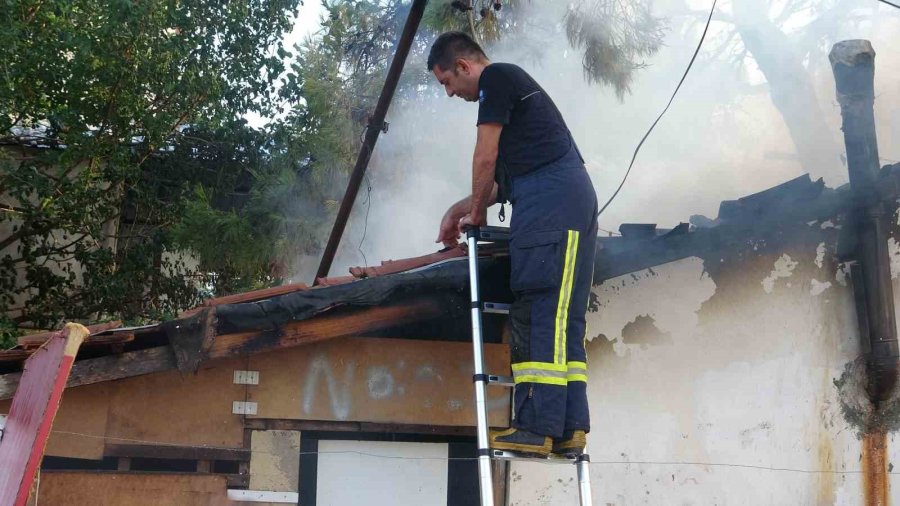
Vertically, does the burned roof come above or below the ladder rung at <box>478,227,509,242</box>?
below

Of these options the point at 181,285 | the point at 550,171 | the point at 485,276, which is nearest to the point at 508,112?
the point at 550,171

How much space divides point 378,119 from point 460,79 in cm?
204

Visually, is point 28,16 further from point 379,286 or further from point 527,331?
point 527,331

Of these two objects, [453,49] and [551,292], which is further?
[453,49]

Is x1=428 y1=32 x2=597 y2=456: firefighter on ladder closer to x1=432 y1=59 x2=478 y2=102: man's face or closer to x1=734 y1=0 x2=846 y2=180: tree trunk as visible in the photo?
x1=432 y1=59 x2=478 y2=102: man's face

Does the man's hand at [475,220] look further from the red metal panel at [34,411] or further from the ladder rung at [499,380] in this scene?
the red metal panel at [34,411]

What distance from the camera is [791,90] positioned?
9438 mm

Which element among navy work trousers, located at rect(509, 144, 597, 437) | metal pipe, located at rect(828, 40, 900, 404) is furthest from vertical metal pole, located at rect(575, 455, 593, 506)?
metal pipe, located at rect(828, 40, 900, 404)

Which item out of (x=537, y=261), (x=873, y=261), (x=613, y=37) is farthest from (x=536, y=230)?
(x=613, y=37)

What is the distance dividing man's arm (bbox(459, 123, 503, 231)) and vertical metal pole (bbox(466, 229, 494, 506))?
12 cm

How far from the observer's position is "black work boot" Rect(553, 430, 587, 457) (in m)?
3.51

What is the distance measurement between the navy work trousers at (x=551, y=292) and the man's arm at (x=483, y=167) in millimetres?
135

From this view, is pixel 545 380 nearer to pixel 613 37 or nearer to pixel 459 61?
pixel 459 61

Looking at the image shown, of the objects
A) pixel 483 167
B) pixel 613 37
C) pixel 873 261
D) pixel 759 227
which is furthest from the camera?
pixel 613 37
